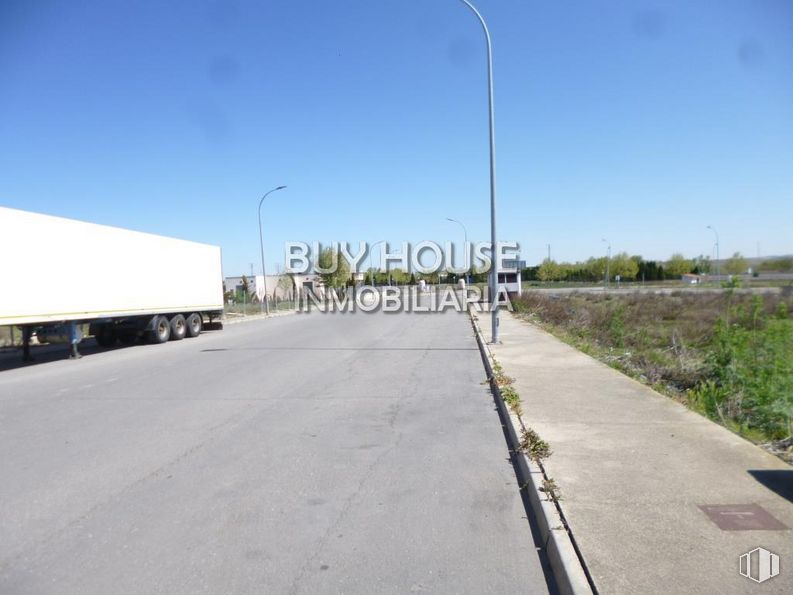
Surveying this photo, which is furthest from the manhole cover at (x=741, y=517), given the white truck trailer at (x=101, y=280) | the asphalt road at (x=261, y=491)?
the white truck trailer at (x=101, y=280)

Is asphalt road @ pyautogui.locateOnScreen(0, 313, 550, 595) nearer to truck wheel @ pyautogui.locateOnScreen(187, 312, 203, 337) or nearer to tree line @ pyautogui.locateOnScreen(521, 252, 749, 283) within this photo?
truck wheel @ pyautogui.locateOnScreen(187, 312, 203, 337)

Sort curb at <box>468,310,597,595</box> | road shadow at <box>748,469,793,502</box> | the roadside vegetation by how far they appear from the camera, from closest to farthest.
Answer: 1. curb at <box>468,310,597,595</box>
2. road shadow at <box>748,469,793,502</box>
3. the roadside vegetation

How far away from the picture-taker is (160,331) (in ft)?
65.8

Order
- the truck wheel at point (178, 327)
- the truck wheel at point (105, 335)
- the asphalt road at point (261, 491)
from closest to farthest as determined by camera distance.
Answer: the asphalt road at point (261, 491)
the truck wheel at point (105, 335)
the truck wheel at point (178, 327)

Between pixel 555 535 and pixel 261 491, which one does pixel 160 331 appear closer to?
pixel 261 491

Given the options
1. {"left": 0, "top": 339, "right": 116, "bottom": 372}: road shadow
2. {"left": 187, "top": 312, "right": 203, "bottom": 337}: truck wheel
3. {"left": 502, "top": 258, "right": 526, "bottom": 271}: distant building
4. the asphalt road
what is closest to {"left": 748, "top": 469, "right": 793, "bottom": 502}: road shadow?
the asphalt road

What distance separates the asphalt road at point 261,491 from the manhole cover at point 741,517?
134cm

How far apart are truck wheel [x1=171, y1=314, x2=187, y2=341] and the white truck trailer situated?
0.04 m

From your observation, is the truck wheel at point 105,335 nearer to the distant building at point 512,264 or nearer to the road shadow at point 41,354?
the road shadow at point 41,354

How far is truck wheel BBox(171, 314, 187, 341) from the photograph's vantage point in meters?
21.2

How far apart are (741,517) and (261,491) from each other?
3879mm

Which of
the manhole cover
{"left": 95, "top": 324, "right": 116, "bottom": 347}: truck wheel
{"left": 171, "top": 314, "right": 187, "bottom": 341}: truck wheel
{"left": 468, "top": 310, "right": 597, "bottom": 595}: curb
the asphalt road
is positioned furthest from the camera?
{"left": 171, "top": 314, "right": 187, "bottom": 341}: truck wheel

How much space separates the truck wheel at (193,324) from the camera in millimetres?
22219

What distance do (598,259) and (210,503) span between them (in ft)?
340
